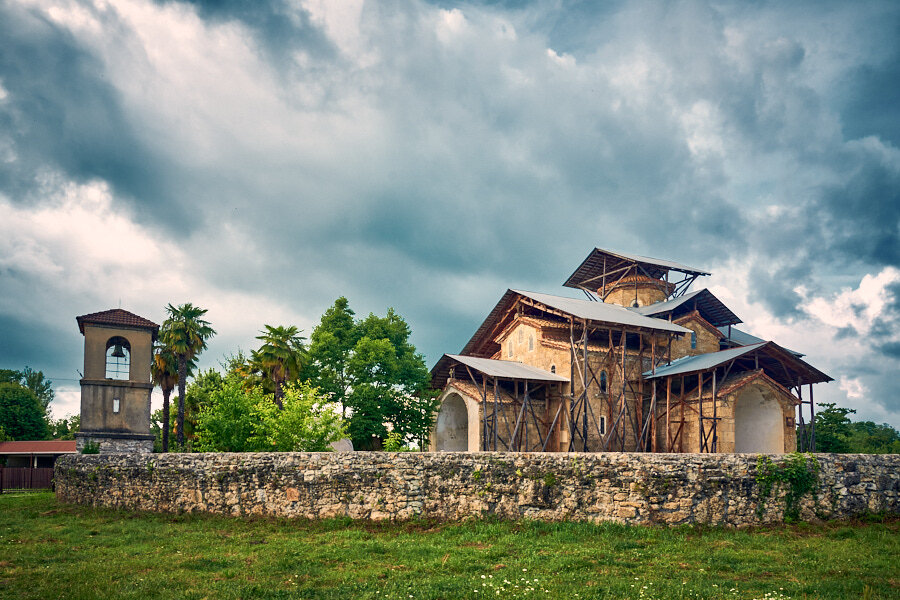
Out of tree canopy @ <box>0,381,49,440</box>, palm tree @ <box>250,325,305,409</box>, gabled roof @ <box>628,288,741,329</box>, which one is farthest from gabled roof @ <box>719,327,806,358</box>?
tree canopy @ <box>0,381,49,440</box>

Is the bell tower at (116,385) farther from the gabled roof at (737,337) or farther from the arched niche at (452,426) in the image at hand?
the gabled roof at (737,337)

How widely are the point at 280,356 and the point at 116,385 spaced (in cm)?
830

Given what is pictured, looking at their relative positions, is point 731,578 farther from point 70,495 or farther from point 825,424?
point 825,424

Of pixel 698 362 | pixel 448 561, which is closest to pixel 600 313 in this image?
pixel 698 362

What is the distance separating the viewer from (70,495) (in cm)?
2180

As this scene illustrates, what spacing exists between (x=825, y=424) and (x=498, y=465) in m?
36.1

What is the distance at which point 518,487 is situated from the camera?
15.7 meters

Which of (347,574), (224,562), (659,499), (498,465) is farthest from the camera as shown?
(498,465)

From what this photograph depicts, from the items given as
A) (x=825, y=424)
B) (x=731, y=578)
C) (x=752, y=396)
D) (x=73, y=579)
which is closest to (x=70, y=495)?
(x=73, y=579)

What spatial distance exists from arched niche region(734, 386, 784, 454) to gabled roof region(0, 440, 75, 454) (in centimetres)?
4033

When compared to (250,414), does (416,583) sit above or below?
below

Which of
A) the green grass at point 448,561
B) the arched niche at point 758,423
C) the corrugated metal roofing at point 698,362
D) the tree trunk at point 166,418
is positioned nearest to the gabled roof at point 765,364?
the corrugated metal roofing at point 698,362

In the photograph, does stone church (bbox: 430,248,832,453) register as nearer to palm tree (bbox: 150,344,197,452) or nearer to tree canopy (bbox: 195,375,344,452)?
tree canopy (bbox: 195,375,344,452)

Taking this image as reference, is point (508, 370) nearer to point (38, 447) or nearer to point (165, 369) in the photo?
point (165, 369)
